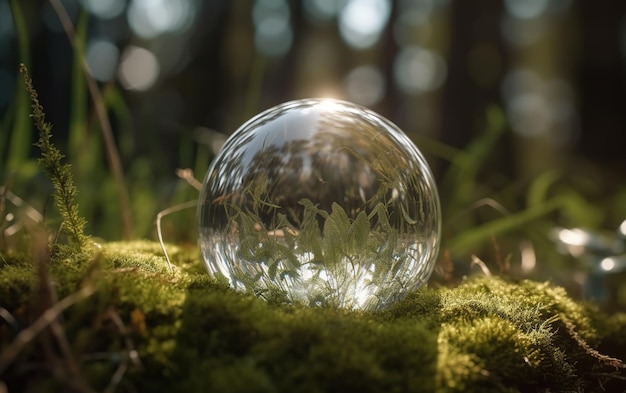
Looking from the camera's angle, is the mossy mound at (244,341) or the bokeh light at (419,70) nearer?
the mossy mound at (244,341)

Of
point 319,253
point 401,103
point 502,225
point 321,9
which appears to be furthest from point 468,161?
point 321,9

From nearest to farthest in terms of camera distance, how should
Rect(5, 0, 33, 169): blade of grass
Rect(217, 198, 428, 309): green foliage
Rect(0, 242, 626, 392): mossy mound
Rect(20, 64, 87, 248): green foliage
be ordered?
Rect(0, 242, 626, 392): mossy mound, Rect(20, 64, 87, 248): green foliage, Rect(217, 198, 428, 309): green foliage, Rect(5, 0, 33, 169): blade of grass

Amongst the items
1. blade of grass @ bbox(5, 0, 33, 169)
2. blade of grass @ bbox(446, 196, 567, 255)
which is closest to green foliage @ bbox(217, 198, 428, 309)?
blade of grass @ bbox(446, 196, 567, 255)

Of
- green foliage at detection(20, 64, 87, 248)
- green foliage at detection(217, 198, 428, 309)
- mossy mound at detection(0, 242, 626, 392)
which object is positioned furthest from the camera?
green foliage at detection(217, 198, 428, 309)

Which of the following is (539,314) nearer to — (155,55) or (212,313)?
(212,313)

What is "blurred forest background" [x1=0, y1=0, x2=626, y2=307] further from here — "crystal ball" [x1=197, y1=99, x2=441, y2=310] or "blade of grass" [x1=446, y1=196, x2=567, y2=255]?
"crystal ball" [x1=197, y1=99, x2=441, y2=310]

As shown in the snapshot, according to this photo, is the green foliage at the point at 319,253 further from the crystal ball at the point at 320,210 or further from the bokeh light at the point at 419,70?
the bokeh light at the point at 419,70

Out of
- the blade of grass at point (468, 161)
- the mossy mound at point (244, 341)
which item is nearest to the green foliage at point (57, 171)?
the mossy mound at point (244, 341)
